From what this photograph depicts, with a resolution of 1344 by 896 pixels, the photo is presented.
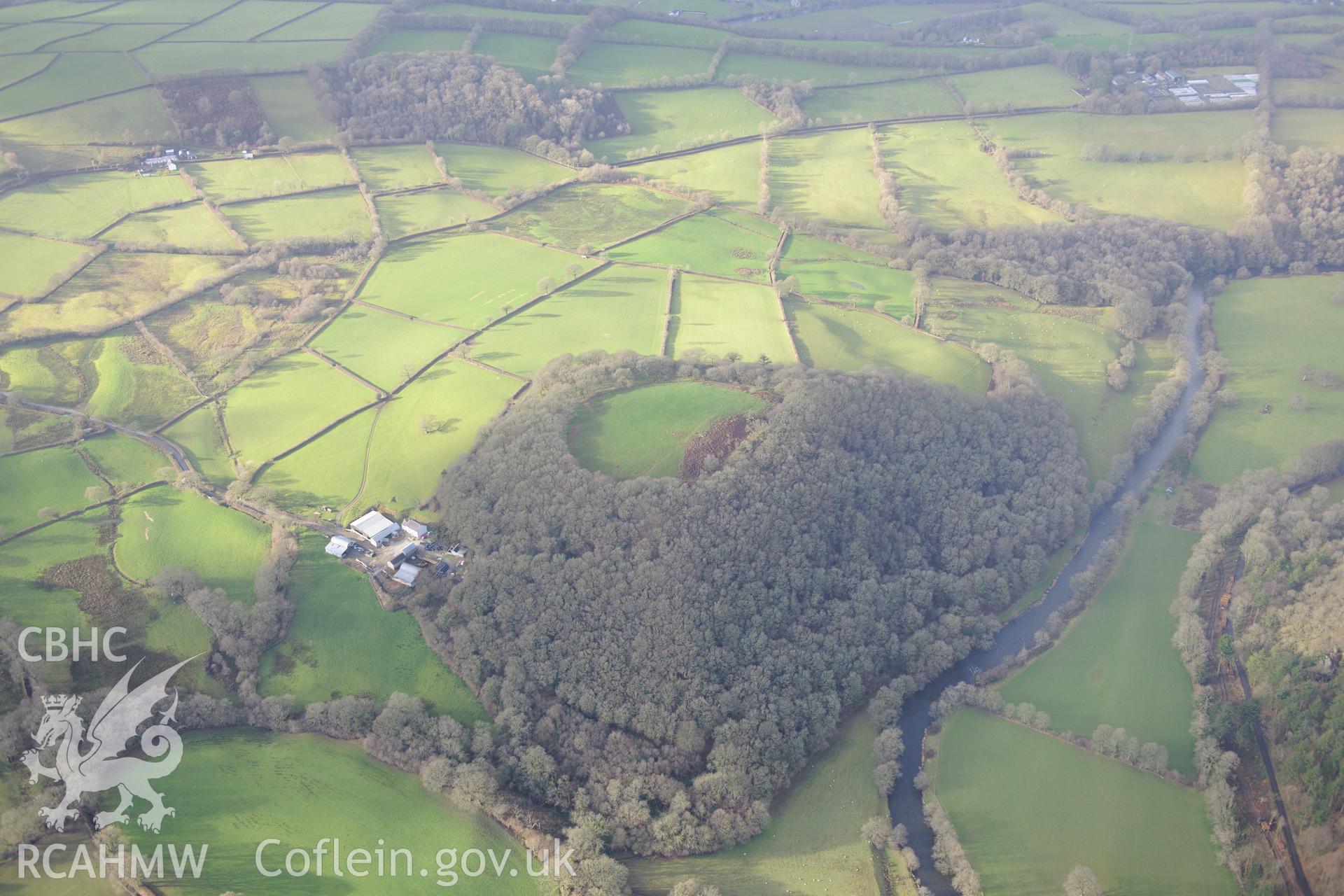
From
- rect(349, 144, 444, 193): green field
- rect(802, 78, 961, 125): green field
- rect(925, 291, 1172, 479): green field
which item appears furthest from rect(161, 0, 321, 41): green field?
rect(925, 291, 1172, 479): green field

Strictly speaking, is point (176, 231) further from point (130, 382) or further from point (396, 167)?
point (396, 167)

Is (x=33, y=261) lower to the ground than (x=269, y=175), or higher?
lower

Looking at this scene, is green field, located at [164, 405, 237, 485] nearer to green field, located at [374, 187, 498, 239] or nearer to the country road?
A: green field, located at [374, 187, 498, 239]

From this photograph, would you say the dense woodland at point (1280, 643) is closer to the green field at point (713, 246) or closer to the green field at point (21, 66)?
the green field at point (713, 246)

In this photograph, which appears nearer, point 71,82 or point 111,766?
point 111,766

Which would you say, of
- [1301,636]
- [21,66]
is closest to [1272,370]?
[1301,636]

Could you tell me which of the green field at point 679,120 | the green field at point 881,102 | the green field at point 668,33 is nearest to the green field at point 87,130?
the green field at point 679,120

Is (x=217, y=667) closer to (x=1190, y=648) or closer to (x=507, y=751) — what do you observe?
(x=507, y=751)
